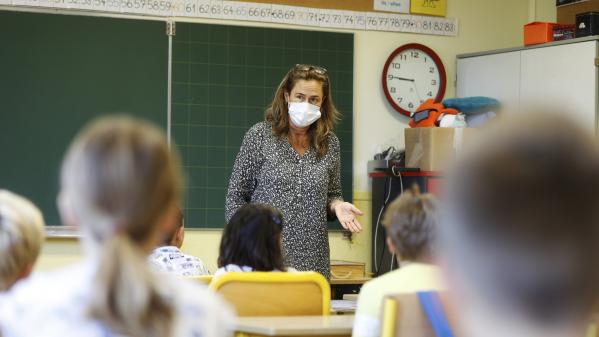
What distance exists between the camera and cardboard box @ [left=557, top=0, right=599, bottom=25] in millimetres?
6363

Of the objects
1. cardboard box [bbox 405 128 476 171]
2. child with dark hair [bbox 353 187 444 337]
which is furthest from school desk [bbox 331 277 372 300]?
child with dark hair [bbox 353 187 444 337]

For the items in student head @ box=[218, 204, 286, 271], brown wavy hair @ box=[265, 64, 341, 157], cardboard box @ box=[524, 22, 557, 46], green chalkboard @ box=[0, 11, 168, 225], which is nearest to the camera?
student head @ box=[218, 204, 286, 271]

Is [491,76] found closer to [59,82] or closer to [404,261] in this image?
[59,82]

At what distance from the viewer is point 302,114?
3812 mm

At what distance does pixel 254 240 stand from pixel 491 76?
12.2 feet

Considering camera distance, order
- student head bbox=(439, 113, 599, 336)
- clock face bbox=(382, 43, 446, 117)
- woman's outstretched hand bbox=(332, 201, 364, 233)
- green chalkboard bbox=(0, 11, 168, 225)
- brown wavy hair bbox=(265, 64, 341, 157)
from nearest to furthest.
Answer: student head bbox=(439, 113, 599, 336), woman's outstretched hand bbox=(332, 201, 364, 233), brown wavy hair bbox=(265, 64, 341, 157), green chalkboard bbox=(0, 11, 168, 225), clock face bbox=(382, 43, 446, 117)

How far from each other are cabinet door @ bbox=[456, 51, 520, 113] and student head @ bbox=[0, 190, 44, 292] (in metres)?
4.75

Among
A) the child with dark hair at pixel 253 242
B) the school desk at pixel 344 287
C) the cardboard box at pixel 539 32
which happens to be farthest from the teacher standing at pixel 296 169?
the cardboard box at pixel 539 32

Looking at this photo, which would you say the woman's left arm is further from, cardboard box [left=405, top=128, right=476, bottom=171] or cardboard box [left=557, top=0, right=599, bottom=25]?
cardboard box [left=557, top=0, right=599, bottom=25]

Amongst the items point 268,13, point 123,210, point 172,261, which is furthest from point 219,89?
point 123,210

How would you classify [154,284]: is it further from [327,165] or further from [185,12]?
[185,12]

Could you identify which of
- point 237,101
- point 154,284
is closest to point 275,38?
point 237,101

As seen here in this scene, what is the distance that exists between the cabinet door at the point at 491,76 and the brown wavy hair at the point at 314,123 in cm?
257

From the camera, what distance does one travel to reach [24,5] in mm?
5613
